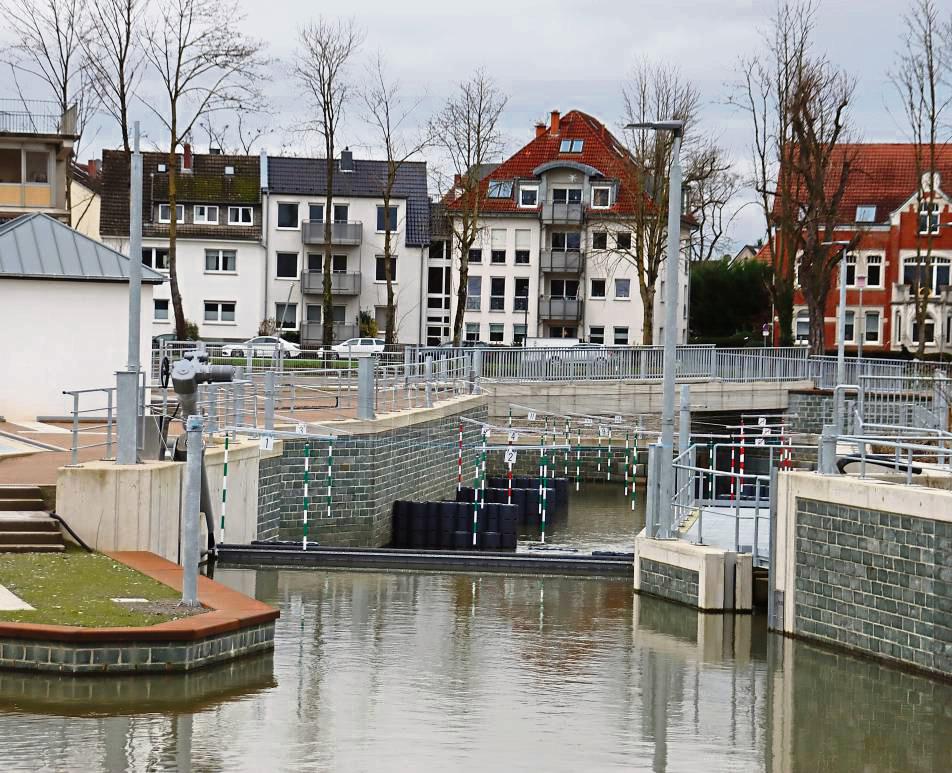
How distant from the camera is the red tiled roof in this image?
82.1 m

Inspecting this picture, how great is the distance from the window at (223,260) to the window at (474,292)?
1254cm

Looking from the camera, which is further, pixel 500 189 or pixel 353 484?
pixel 500 189

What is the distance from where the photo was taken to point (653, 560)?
1908 centimetres

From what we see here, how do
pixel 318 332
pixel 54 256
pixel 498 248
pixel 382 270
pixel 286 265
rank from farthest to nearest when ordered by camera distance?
pixel 498 248
pixel 382 270
pixel 286 265
pixel 318 332
pixel 54 256

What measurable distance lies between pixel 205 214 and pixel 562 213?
18.5 meters

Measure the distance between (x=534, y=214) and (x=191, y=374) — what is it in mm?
63261

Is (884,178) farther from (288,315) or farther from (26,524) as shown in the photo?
(26,524)

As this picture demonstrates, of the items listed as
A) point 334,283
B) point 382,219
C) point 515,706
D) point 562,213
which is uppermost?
point 562,213

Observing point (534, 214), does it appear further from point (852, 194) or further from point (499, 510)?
point (499, 510)

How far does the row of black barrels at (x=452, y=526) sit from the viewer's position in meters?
29.5

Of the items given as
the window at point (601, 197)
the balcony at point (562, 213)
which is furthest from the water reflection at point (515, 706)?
the window at point (601, 197)

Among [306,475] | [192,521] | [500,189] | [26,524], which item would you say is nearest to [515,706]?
[192,521]

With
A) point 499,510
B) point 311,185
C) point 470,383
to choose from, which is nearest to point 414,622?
point 499,510

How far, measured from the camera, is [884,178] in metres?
84.1
